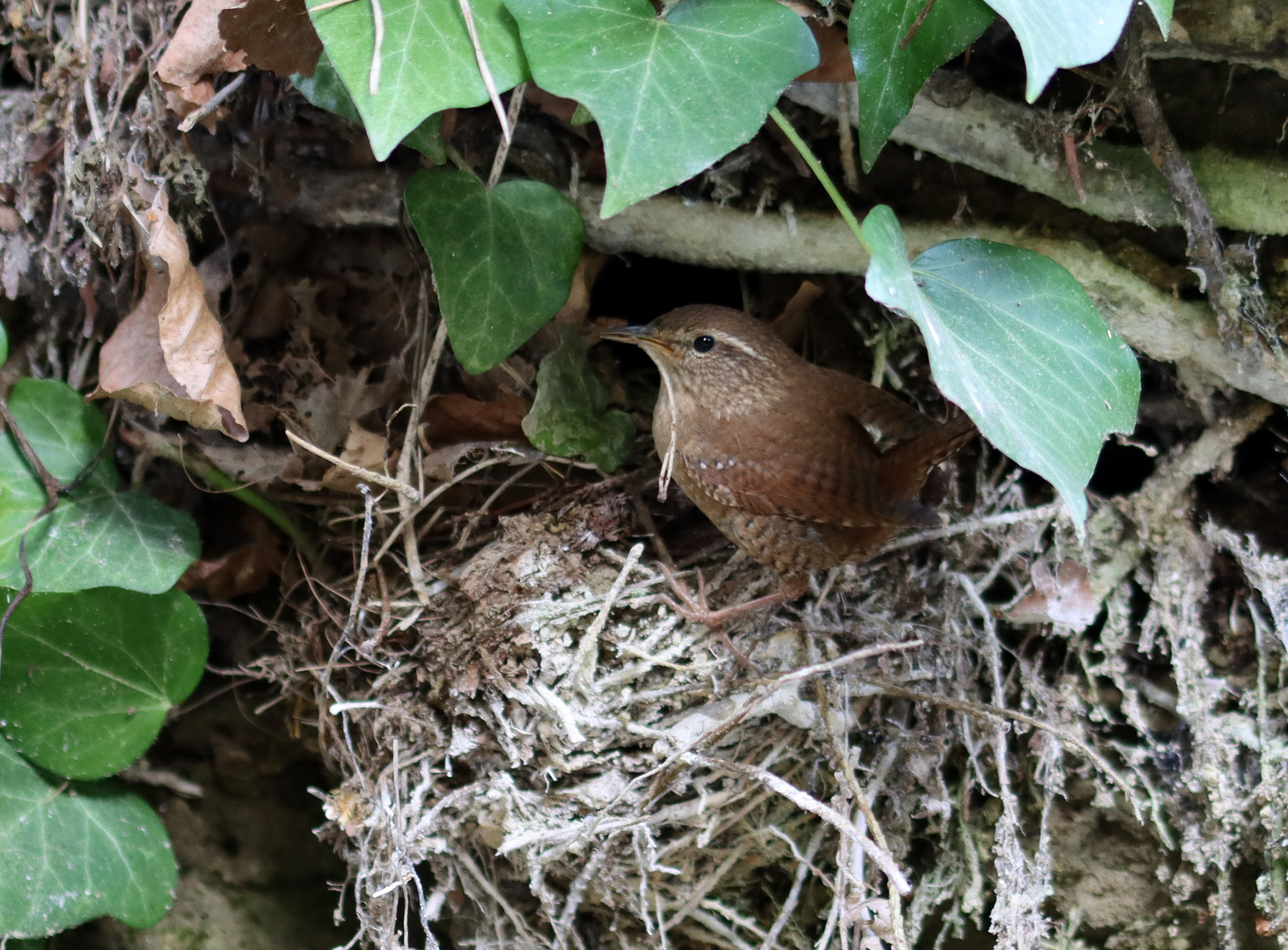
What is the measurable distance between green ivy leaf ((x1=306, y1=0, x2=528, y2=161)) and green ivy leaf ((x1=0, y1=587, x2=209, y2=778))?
36.2 inches

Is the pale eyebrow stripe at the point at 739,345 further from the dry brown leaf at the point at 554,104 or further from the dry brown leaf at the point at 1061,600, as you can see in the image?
the dry brown leaf at the point at 1061,600

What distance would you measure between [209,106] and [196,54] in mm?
72

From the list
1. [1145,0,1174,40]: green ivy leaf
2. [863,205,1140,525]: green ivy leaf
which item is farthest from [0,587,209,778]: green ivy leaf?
[1145,0,1174,40]: green ivy leaf

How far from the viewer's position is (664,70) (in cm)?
119

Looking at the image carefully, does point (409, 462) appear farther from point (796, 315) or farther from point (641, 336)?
point (796, 315)

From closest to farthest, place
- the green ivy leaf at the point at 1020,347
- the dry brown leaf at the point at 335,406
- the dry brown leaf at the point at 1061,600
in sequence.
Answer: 1. the green ivy leaf at the point at 1020,347
2. the dry brown leaf at the point at 1061,600
3. the dry brown leaf at the point at 335,406

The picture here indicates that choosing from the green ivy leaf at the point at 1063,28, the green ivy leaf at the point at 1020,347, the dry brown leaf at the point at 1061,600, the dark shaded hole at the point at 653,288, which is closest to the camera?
the green ivy leaf at the point at 1063,28

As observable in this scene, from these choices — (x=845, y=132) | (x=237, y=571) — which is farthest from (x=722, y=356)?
(x=237, y=571)

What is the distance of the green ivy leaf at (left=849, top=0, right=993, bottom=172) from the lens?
1229 millimetres

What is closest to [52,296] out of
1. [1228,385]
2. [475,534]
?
[475,534]

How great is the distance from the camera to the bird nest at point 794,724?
1.59 meters

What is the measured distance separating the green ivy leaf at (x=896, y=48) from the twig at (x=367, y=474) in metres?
0.84

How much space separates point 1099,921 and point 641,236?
1.40 m

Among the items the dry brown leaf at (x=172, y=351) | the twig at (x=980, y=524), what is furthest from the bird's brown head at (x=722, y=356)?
the dry brown leaf at (x=172, y=351)
